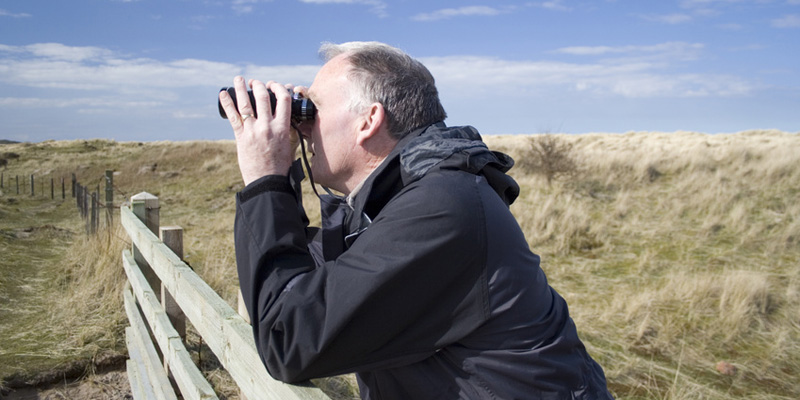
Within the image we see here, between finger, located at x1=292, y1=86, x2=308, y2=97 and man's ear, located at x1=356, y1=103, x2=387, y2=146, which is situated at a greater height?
finger, located at x1=292, y1=86, x2=308, y2=97

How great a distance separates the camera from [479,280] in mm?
1107

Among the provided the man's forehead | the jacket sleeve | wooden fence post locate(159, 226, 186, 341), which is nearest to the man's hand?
the man's forehead

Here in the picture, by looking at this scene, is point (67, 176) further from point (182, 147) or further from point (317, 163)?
point (317, 163)

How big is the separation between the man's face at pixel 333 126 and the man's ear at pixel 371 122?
0.02 meters

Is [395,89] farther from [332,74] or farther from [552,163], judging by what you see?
[552,163]

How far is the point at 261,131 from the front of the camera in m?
1.37

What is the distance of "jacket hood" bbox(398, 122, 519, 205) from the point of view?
3.98 feet

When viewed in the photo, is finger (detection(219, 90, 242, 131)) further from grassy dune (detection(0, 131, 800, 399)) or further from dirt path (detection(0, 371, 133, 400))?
dirt path (detection(0, 371, 133, 400))

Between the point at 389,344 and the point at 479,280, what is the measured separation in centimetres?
22

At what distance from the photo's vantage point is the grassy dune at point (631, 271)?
4145 millimetres

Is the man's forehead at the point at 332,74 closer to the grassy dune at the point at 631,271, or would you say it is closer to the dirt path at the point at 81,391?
the grassy dune at the point at 631,271

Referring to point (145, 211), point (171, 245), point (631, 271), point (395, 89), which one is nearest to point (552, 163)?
point (631, 271)

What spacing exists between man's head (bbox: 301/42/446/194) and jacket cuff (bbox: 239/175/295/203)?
227 millimetres

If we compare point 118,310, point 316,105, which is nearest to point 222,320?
point 316,105
